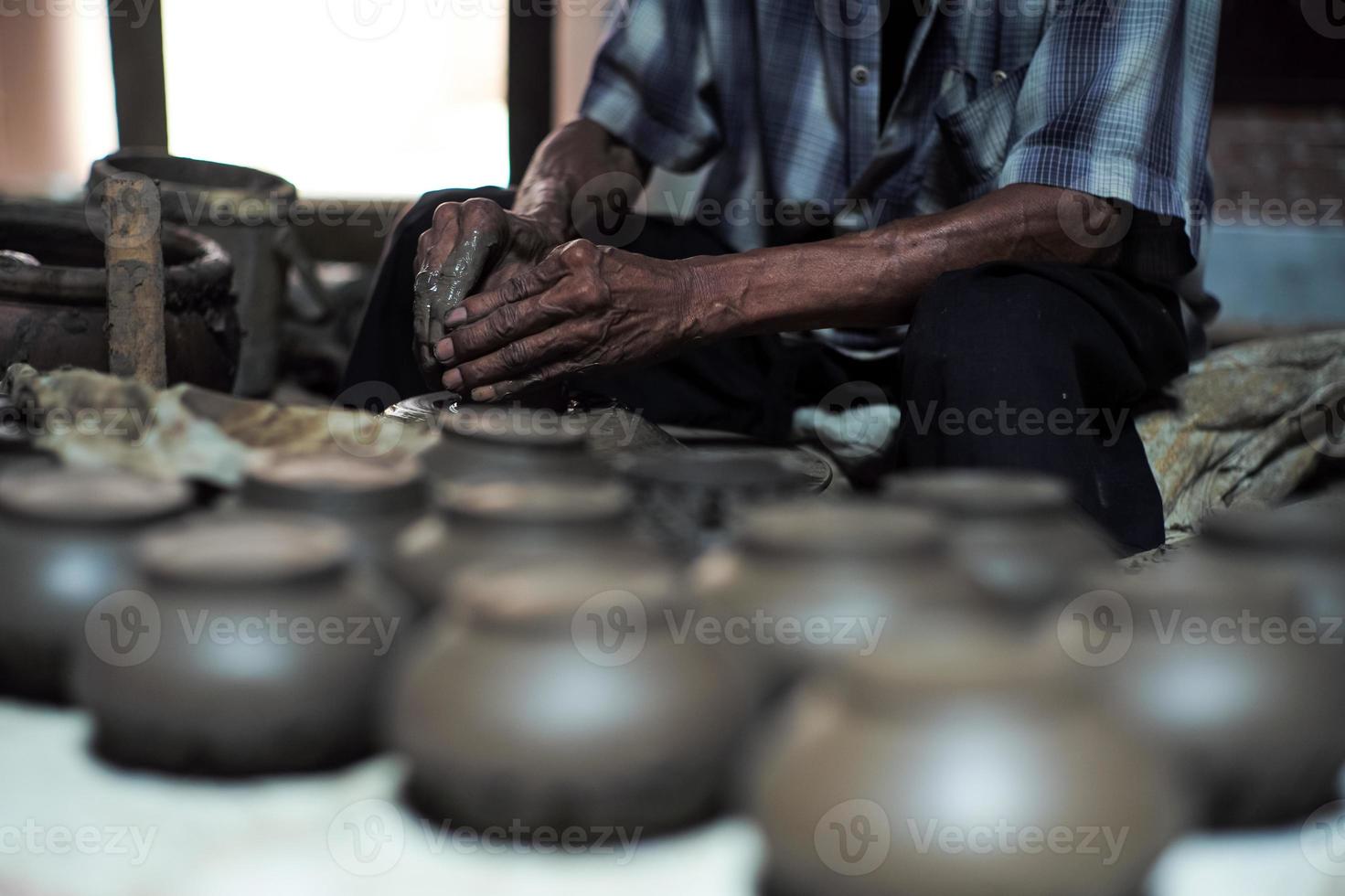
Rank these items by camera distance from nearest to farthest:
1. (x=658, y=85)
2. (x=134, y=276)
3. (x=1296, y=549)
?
(x=1296, y=549)
(x=134, y=276)
(x=658, y=85)

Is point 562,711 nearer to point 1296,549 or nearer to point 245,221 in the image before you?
point 1296,549

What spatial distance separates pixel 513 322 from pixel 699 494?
710 mm

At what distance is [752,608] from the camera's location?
0.72 metres

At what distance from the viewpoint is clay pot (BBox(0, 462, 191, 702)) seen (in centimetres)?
75

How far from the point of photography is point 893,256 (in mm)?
1690

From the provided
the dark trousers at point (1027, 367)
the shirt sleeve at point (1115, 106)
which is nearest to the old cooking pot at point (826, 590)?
the dark trousers at point (1027, 367)

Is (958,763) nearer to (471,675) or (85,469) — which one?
(471,675)

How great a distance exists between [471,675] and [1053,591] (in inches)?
14.6
